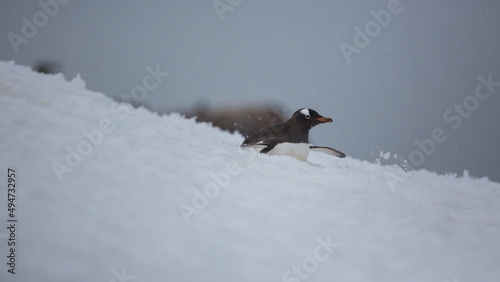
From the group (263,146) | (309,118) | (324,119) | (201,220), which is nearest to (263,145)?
(263,146)

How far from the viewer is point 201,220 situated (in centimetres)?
173

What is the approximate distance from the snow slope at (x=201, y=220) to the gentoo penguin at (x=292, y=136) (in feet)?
5.14

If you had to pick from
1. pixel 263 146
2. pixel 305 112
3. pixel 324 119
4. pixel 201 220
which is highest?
pixel 305 112

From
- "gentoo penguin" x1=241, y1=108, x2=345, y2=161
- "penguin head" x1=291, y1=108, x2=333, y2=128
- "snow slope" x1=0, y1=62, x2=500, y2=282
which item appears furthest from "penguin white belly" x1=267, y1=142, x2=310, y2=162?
"snow slope" x1=0, y1=62, x2=500, y2=282

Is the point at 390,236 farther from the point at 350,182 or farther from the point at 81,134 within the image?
the point at 81,134

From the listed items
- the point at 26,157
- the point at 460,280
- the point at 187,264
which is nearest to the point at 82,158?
the point at 26,157

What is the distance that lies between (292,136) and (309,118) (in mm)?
315

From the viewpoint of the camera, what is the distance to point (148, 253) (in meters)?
1.45

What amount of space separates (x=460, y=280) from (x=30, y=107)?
9.98 feet

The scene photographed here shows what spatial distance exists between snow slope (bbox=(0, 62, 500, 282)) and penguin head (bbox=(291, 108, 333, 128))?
69.7 inches

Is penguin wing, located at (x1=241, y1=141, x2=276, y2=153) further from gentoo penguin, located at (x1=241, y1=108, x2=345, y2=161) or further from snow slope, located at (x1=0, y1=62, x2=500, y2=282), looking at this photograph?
snow slope, located at (x1=0, y1=62, x2=500, y2=282)

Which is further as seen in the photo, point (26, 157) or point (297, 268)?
point (26, 157)

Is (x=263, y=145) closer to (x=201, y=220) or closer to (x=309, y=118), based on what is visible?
(x=309, y=118)

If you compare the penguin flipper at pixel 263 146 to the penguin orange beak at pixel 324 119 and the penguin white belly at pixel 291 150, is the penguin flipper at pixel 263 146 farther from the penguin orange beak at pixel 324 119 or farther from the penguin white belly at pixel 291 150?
the penguin orange beak at pixel 324 119
